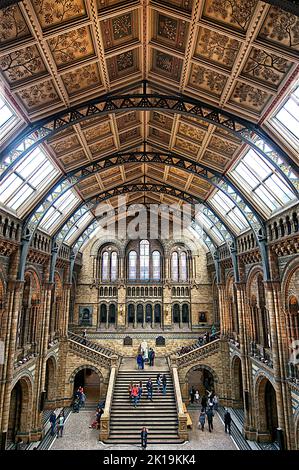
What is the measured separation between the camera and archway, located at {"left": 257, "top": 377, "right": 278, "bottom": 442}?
Answer: 56.8 feet

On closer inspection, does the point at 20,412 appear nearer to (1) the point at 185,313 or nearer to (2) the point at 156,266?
(1) the point at 185,313

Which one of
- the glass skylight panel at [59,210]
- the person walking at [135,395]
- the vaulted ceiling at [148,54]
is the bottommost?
the person walking at [135,395]

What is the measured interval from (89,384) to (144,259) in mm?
13437

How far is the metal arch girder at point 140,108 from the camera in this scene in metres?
11.2

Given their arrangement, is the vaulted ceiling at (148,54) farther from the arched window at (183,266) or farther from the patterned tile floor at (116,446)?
the arched window at (183,266)

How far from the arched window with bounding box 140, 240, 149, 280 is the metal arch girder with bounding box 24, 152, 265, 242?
1532cm

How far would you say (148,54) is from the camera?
34.2ft

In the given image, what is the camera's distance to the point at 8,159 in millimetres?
11195

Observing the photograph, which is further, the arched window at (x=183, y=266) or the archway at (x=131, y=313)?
the arched window at (x=183, y=266)

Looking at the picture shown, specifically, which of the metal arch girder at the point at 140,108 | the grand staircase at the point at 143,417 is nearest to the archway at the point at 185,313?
the grand staircase at the point at 143,417

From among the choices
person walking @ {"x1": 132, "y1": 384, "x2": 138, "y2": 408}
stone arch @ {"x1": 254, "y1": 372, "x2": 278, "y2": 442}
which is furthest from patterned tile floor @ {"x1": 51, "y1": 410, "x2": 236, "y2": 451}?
person walking @ {"x1": 132, "y1": 384, "x2": 138, "y2": 408}

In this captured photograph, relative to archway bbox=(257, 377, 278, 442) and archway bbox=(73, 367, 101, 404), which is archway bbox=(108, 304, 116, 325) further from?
archway bbox=(257, 377, 278, 442)

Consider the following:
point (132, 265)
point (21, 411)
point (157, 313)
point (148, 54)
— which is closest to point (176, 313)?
point (157, 313)

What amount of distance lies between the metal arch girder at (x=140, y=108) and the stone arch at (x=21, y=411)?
1347 centimetres
